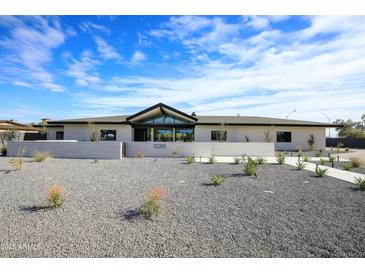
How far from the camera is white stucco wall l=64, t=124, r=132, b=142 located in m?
25.1

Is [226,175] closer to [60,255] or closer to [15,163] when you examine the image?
[60,255]

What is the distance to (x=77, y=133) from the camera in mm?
25672

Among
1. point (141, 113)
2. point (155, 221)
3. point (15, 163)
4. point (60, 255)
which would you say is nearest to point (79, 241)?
point (60, 255)

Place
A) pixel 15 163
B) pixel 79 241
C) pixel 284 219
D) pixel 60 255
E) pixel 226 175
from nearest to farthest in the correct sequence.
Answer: pixel 60 255 < pixel 79 241 < pixel 284 219 < pixel 226 175 < pixel 15 163

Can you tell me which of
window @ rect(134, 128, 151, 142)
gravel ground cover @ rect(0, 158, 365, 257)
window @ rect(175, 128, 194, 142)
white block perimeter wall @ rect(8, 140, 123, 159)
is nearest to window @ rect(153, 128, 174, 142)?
window @ rect(175, 128, 194, 142)

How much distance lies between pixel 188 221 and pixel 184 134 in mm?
19967

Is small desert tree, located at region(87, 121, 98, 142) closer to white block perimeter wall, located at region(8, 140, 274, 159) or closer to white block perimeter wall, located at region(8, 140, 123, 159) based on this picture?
white block perimeter wall, located at region(8, 140, 274, 159)

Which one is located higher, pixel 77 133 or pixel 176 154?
pixel 77 133

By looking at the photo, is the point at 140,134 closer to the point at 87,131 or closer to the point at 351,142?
the point at 87,131

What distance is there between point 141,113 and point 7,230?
62.0ft

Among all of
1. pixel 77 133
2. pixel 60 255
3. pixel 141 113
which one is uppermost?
pixel 141 113

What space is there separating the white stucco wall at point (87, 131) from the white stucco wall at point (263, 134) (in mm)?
7663

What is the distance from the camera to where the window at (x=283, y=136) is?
25859 mm

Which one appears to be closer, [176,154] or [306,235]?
[306,235]
